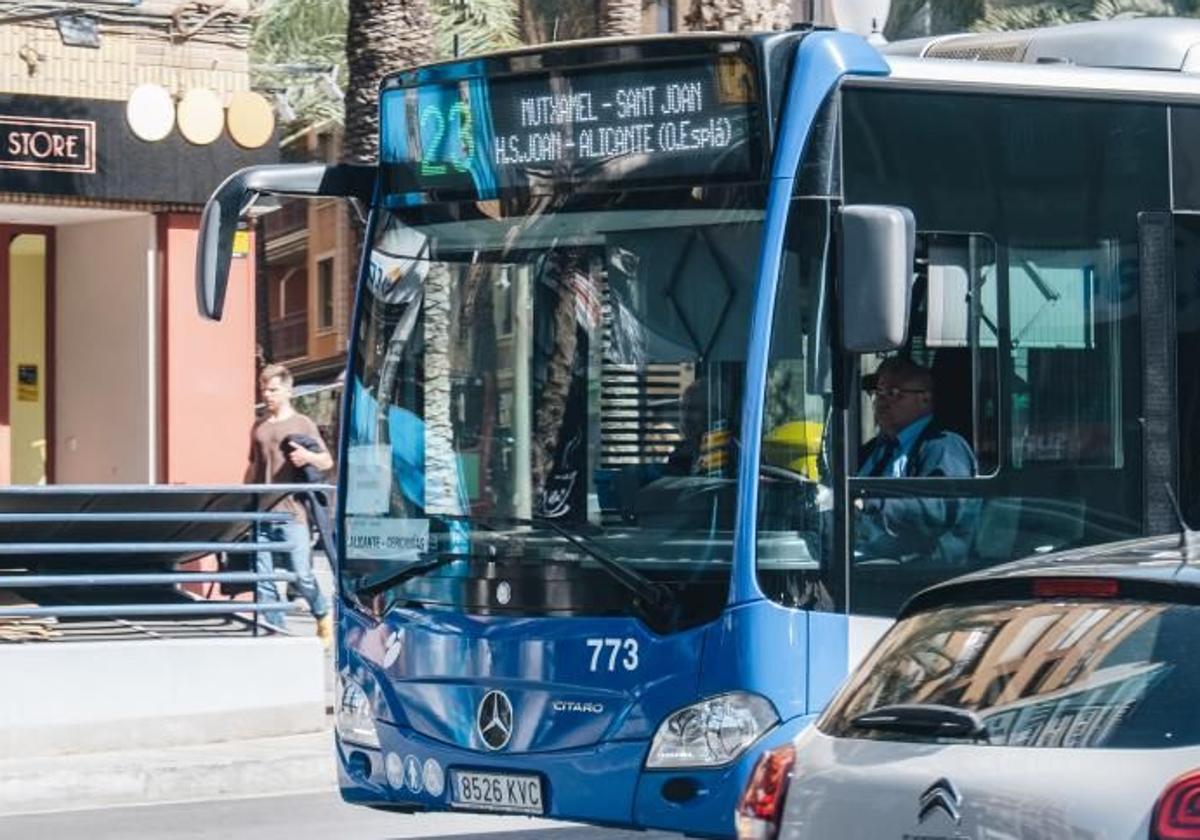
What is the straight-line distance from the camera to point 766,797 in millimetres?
5539

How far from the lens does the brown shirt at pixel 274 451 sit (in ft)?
53.0

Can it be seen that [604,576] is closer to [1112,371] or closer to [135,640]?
[1112,371]

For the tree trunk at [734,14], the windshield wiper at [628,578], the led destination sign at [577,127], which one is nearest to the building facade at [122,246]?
the tree trunk at [734,14]

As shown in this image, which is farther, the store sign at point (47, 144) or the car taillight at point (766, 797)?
the store sign at point (47, 144)

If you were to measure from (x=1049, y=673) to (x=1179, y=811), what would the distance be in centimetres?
51

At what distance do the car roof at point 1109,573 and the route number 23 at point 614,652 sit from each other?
2350mm

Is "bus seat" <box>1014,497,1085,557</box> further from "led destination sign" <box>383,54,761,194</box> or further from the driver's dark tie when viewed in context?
"led destination sign" <box>383,54,761,194</box>

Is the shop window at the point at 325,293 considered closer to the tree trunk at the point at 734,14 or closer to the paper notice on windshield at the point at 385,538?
the tree trunk at the point at 734,14

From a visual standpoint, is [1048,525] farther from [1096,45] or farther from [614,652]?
[1096,45]

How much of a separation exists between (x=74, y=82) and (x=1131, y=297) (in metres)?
12.4

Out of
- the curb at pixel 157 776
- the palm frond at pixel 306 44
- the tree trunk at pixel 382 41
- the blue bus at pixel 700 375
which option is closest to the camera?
the blue bus at pixel 700 375

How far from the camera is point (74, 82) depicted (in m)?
19.2

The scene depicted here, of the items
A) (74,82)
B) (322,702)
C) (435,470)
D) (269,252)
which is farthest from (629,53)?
(269,252)

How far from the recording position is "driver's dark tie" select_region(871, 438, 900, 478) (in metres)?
8.12
